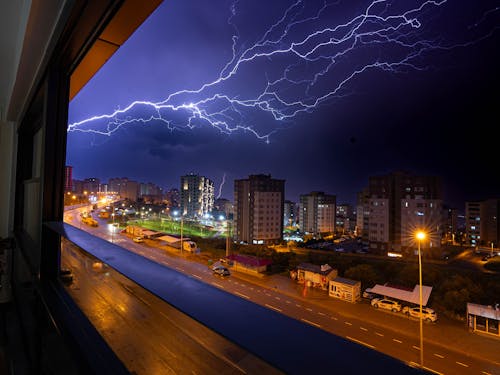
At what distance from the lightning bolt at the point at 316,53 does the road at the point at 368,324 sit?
12067 mm

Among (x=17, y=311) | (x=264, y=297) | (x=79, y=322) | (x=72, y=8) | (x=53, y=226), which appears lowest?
(x=264, y=297)

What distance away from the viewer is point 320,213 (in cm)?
3484

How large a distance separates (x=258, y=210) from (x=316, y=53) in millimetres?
27278

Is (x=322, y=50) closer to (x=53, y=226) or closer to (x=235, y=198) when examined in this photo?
(x=235, y=198)

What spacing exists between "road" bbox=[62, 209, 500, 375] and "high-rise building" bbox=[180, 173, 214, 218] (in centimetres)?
3220

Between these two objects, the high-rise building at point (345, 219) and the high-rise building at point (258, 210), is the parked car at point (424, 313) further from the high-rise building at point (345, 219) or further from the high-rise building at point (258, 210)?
the high-rise building at point (345, 219)

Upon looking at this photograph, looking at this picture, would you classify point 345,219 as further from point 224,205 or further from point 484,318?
point 484,318

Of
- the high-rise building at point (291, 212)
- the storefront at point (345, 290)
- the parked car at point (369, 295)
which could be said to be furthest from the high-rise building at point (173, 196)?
the parked car at point (369, 295)

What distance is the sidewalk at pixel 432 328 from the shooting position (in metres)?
6.29

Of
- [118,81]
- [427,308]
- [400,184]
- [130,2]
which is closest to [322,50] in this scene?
[400,184]

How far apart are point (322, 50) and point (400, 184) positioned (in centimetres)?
2738

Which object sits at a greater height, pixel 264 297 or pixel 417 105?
pixel 417 105

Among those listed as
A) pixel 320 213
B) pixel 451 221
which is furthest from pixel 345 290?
pixel 451 221

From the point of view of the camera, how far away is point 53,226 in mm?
1150
